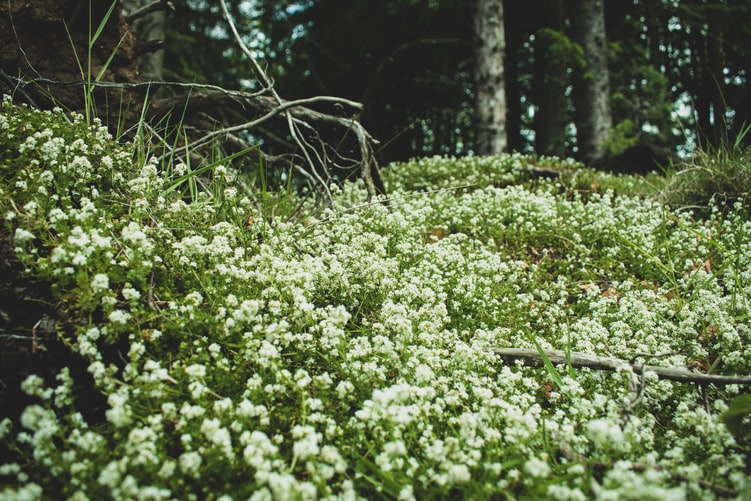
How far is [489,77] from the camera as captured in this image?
9336 mm

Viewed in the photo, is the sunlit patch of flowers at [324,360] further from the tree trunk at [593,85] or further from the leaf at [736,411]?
the tree trunk at [593,85]

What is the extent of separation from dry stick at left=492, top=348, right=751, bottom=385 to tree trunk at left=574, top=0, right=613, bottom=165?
9470mm

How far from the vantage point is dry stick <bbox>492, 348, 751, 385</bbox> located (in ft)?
7.95

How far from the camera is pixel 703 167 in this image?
581 centimetres

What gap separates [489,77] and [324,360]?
840 centimetres

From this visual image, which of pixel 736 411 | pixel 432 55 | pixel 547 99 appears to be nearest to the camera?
pixel 736 411

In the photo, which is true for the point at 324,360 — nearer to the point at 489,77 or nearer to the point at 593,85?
the point at 489,77

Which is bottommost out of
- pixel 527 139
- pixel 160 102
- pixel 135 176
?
pixel 527 139

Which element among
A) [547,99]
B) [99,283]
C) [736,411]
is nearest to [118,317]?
[99,283]

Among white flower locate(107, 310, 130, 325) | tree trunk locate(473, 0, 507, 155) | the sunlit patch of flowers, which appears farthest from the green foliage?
white flower locate(107, 310, 130, 325)

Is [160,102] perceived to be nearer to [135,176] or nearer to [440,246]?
[135,176]

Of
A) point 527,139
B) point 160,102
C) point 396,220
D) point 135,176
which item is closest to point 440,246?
point 396,220

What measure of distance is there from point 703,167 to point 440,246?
408 cm

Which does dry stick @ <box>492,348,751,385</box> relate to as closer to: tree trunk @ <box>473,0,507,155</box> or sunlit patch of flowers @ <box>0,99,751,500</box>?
sunlit patch of flowers @ <box>0,99,751,500</box>
